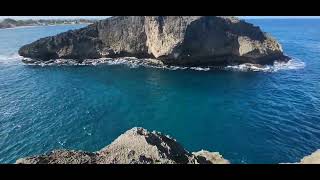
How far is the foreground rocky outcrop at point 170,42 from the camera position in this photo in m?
74.5

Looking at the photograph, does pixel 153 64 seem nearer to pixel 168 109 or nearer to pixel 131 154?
pixel 168 109

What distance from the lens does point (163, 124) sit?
44.9m

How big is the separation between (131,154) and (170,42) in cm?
5614

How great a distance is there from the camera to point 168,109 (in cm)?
5044

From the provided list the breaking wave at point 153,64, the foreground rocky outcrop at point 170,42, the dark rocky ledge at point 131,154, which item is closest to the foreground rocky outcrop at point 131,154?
the dark rocky ledge at point 131,154

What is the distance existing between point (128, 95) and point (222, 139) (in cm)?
2149

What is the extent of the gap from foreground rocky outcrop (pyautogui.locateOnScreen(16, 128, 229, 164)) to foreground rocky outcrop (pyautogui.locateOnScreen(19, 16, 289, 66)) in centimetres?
5244

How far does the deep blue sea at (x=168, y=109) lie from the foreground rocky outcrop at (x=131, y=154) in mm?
15470

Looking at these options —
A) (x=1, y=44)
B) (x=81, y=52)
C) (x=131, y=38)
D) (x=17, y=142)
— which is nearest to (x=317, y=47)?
(x=131, y=38)

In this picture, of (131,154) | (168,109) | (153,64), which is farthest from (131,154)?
(153,64)

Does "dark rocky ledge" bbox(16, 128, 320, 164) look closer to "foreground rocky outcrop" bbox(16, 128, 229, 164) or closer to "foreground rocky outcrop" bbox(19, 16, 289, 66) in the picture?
"foreground rocky outcrop" bbox(16, 128, 229, 164)
